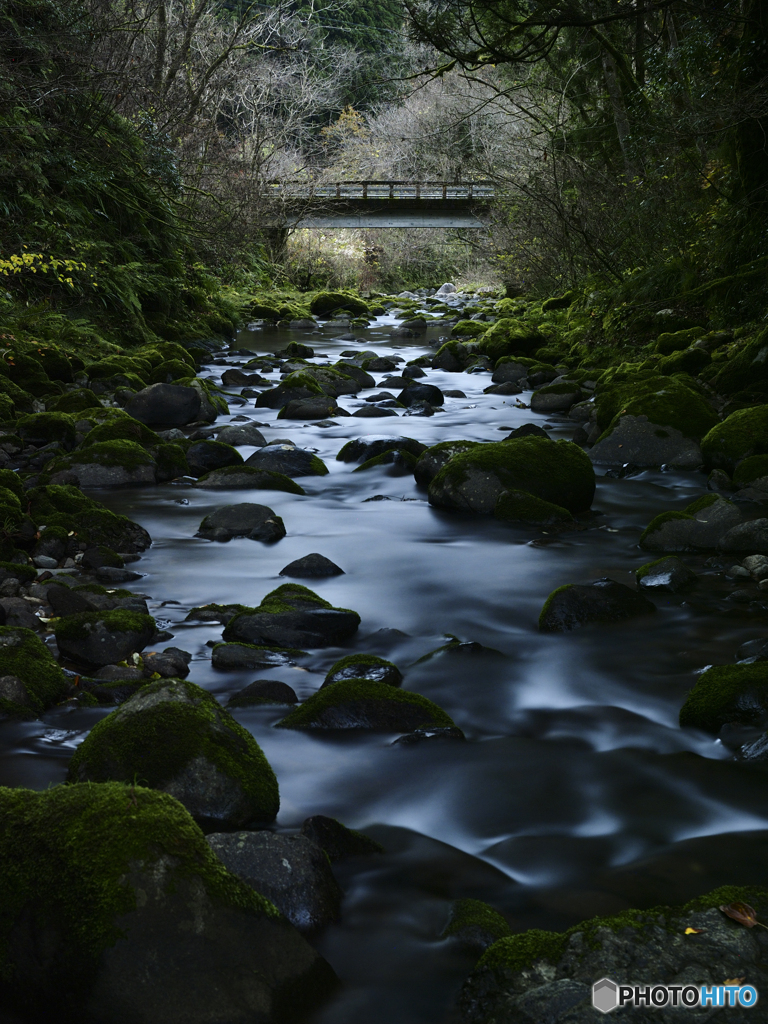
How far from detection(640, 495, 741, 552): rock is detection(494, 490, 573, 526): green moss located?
0.85 meters

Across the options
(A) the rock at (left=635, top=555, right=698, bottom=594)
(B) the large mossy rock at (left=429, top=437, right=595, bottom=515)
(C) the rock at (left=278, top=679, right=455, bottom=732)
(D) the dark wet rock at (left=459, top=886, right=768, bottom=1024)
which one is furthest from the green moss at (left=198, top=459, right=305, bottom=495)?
(D) the dark wet rock at (left=459, top=886, right=768, bottom=1024)

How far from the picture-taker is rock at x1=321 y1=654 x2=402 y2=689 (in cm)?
414

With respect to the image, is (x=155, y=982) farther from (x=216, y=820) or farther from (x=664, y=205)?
(x=664, y=205)

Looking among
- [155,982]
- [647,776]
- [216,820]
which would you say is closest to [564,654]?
[647,776]

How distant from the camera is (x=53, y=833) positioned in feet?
6.91

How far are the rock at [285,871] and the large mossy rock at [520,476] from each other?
496 cm

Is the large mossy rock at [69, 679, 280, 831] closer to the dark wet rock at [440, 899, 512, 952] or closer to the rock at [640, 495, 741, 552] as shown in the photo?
the dark wet rock at [440, 899, 512, 952]

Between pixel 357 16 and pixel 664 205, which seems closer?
pixel 664 205

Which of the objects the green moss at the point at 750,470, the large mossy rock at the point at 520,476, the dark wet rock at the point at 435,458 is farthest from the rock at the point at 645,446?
the dark wet rock at the point at 435,458

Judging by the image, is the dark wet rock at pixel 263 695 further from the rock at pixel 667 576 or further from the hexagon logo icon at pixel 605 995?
the rock at pixel 667 576

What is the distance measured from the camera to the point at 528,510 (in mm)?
7113

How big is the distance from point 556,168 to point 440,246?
92.7ft

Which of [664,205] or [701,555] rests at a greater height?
[664,205]

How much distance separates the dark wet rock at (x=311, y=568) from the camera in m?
5.95
